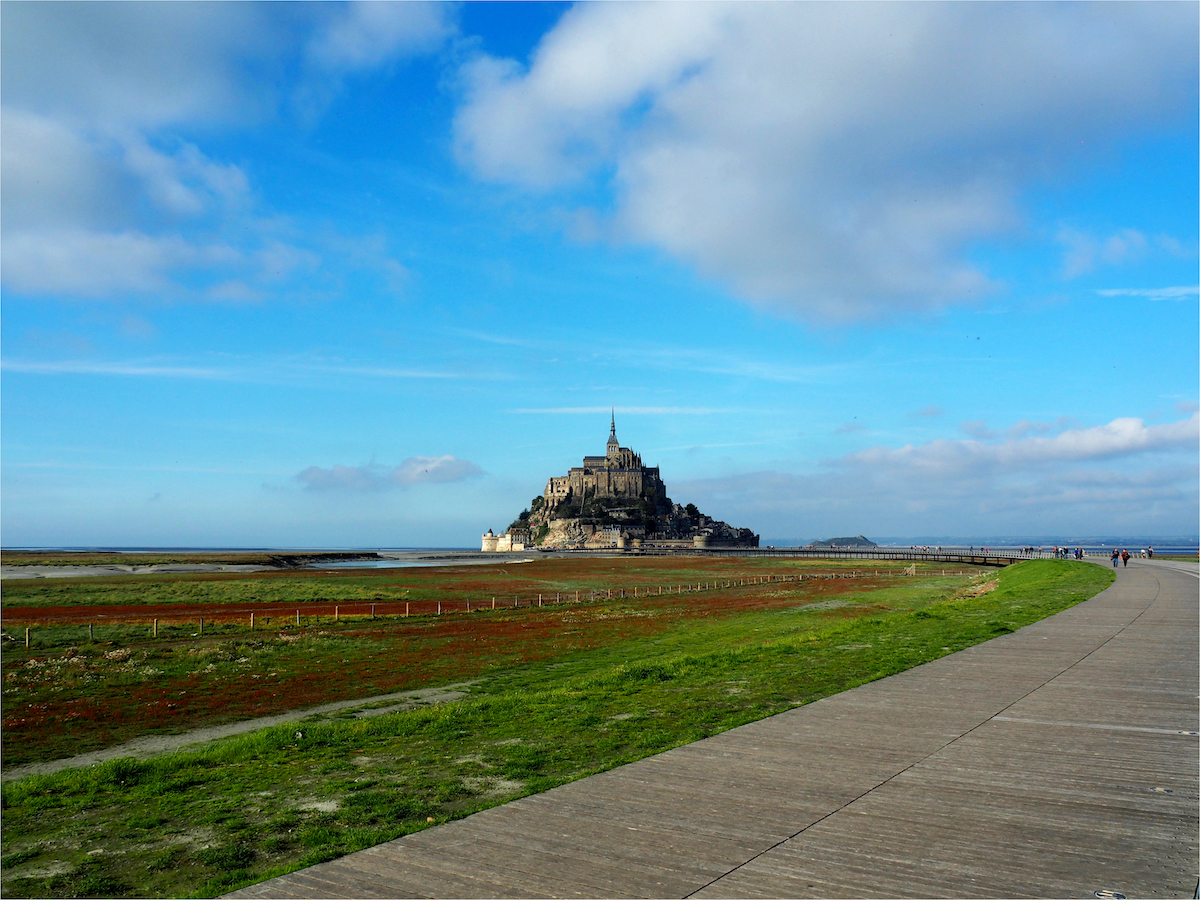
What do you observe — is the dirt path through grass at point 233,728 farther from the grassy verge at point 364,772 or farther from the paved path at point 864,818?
the paved path at point 864,818

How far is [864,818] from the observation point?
6375 mm

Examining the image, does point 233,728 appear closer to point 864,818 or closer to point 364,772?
point 364,772

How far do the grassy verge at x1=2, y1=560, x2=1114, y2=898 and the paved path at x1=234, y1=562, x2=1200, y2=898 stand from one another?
0.83m

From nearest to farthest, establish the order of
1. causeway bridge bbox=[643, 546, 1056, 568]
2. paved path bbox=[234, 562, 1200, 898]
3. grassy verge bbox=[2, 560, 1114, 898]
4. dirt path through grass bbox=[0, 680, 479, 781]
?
paved path bbox=[234, 562, 1200, 898] → grassy verge bbox=[2, 560, 1114, 898] → dirt path through grass bbox=[0, 680, 479, 781] → causeway bridge bbox=[643, 546, 1056, 568]

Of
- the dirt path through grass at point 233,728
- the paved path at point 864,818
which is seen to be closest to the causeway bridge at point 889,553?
the dirt path through grass at point 233,728

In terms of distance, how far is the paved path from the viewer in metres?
5.29

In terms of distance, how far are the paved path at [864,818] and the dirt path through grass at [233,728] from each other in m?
9.49

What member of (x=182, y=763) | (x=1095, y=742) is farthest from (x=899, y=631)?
(x=182, y=763)

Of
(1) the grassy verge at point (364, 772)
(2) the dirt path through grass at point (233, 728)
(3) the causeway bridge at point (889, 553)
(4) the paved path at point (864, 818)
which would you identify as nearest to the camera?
(4) the paved path at point (864, 818)

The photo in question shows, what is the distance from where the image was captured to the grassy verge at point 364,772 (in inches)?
282

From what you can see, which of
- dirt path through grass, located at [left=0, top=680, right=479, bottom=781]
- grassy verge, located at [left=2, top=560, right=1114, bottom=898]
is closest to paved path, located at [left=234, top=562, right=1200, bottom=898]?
grassy verge, located at [left=2, top=560, right=1114, bottom=898]

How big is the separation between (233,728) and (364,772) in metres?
7.86

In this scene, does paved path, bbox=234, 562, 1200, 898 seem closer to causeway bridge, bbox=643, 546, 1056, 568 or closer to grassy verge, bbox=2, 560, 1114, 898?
grassy verge, bbox=2, 560, 1114, 898

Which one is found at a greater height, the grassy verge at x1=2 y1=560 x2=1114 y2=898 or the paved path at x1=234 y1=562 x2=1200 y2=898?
the paved path at x1=234 y1=562 x2=1200 y2=898
